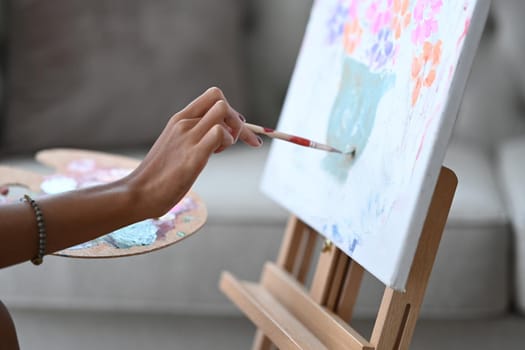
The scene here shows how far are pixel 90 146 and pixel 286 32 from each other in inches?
22.7

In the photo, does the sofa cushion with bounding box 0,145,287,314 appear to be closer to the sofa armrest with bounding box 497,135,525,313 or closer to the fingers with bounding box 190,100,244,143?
the sofa armrest with bounding box 497,135,525,313

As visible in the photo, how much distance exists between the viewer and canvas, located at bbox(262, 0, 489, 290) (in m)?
0.96

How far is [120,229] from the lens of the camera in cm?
101

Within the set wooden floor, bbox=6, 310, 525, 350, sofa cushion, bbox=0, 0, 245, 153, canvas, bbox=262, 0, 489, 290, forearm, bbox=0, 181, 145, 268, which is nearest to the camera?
forearm, bbox=0, 181, 145, 268

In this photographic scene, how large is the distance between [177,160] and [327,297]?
1.30ft

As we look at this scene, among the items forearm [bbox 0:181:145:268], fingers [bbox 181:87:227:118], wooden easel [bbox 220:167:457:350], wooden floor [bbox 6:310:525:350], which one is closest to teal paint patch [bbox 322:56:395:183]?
wooden easel [bbox 220:167:457:350]

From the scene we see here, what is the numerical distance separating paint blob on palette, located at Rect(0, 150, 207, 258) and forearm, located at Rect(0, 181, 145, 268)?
10 cm

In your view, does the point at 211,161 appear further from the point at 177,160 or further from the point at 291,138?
the point at 177,160

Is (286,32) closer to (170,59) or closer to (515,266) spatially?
(170,59)

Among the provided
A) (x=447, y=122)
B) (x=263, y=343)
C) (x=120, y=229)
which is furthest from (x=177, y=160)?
(x=263, y=343)

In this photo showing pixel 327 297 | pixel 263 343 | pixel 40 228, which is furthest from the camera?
pixel 263 343

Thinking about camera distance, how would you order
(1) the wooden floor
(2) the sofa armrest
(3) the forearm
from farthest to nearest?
(1) the wooden floor
(2) the sofa armrest
(3) the forearm

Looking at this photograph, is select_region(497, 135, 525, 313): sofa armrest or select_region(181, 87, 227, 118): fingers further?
select_region(497, 135, 525, 313): sofa armrest

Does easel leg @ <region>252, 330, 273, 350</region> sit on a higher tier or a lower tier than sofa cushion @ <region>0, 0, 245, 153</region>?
lower
